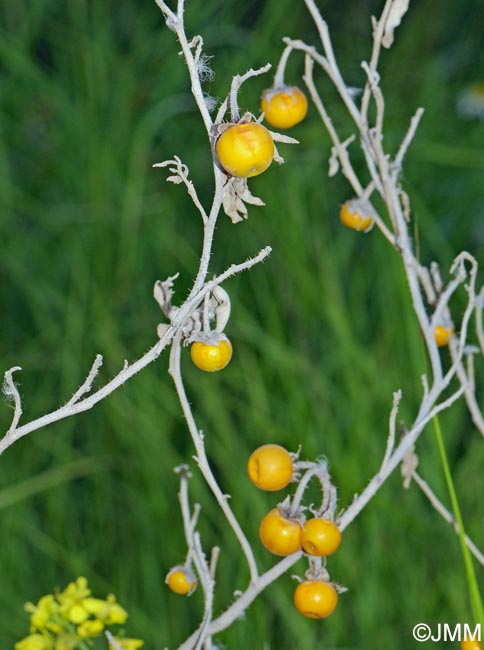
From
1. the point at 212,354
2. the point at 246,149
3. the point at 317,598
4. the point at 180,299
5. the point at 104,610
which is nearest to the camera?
the point at 246,149

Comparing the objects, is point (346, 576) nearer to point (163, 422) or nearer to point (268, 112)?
point (163, 422)

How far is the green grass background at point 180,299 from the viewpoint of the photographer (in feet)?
4.87

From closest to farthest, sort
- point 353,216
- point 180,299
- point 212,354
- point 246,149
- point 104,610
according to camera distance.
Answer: point 246,149 < point 212,354 < point 104,610 < point 353,216 < point 180,299

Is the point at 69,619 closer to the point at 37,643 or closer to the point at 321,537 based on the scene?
the point at 37,643

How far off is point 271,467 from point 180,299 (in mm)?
1217

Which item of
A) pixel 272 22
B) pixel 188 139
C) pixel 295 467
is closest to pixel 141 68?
pixel 188 139

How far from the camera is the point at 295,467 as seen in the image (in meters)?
0.85

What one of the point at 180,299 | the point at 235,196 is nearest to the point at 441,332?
the point at 235,196

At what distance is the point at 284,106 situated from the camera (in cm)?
97

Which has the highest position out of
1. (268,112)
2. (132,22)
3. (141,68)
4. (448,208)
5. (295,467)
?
(132,22)

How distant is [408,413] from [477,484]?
0.15 m

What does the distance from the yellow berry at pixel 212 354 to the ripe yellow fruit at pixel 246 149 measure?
0.48ft

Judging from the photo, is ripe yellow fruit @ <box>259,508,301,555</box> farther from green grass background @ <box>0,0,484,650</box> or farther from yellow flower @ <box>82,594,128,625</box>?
green grass background @ <box>0,0,484,650</box>

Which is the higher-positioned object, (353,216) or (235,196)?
(353,216)
